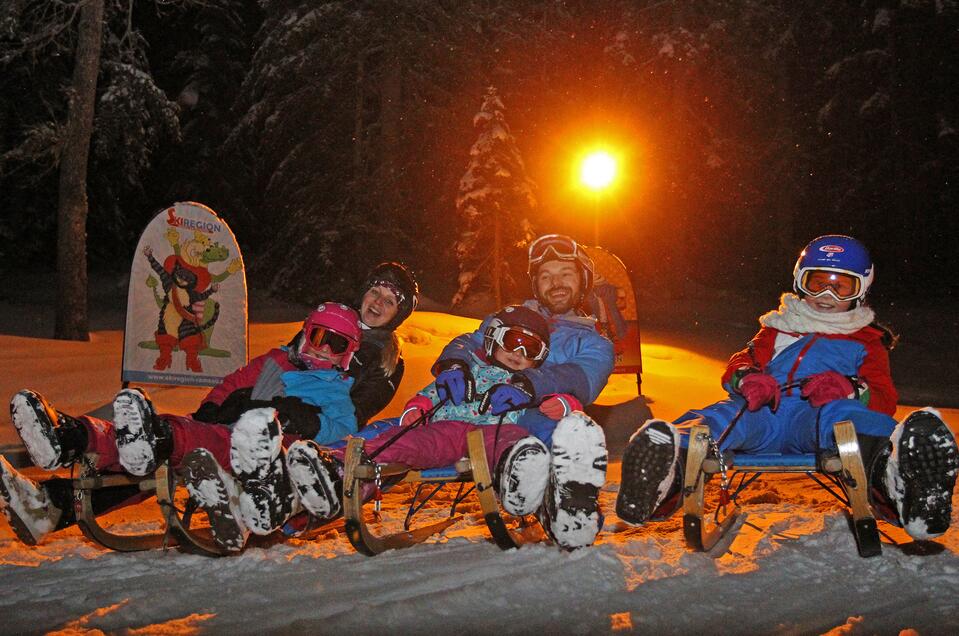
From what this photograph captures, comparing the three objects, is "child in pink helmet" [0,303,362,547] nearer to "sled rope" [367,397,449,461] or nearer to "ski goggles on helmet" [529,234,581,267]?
"sled rope" [367,397,449,461]

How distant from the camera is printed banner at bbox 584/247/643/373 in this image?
9.34 m

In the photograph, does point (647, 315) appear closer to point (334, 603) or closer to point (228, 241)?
point (228, 241)

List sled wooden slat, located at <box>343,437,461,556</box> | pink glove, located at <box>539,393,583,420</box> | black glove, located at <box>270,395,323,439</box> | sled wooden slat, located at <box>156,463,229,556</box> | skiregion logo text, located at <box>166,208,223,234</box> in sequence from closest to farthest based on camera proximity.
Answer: sled wooden slat, located at <box>343,437,461,556</box> < sled wooden slat, located at <box>156,463,229,556</box> < pink glove, located at <box>539,393,583,420</box> < black glove, located at <box>270,395,323,439</box> < skiregion logo text, located at <box>166,208,223,234</box>

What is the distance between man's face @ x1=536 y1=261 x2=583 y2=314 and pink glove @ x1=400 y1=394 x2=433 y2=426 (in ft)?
3.92

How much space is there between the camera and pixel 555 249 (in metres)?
5.42

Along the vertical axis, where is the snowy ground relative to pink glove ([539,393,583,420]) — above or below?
below

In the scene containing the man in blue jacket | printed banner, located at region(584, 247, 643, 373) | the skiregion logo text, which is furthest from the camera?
printed banner, located at region(584, 247, 643, 373)

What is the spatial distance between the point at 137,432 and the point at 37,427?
45cm

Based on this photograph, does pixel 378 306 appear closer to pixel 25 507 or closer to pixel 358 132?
pixel 25 507

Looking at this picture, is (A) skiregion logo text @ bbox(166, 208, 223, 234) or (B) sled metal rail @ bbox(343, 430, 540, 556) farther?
(A) skiregion logo text @ bbox(166, 208, 223, 234)

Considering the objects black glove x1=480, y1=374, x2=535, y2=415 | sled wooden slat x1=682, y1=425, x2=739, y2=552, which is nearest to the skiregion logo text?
black glove x1=480, y1=374, x2=535, y2=415

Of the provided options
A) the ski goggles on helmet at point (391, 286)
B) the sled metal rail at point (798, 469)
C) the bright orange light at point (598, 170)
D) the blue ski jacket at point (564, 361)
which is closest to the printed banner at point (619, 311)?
the bright orange light at point (598, 170)

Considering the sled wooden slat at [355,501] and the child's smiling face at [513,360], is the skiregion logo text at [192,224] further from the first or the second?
the sled wooden slat at [355,501]

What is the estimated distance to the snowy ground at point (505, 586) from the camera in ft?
10.9
